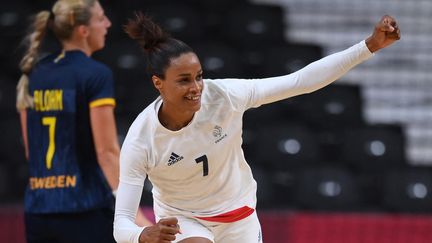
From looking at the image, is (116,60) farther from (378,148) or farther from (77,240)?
(77,240)

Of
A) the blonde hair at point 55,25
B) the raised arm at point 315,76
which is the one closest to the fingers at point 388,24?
the raised arm at point 315,76

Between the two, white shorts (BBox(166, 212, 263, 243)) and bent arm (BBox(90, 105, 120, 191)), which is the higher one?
bent arm (BBox(90, 105, 120, 191))

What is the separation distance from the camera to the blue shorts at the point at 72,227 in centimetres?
453

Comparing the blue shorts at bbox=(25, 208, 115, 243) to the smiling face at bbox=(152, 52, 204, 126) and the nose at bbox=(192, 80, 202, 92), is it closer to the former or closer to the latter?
the smiling face at bbox=(152, 52, 204, 126)

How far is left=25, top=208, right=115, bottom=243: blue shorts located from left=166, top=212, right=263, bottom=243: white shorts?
623mm

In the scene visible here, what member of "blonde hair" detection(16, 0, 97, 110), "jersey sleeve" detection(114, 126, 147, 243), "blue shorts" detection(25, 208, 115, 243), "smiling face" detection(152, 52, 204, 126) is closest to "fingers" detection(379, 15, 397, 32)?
"smiling face" detection(152, 52, 204, 126)

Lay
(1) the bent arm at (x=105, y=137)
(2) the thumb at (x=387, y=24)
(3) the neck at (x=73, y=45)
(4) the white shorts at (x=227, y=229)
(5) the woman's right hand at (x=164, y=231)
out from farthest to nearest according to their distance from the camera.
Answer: (3) the neck at (x=73, y=45), (1) the bent arm at (x=105, y=137), (4) the white shorts at (x=227, y=229), (2) the thumb at (x=387, y=24), (5) the woman's right hand at (x=164, y=231)

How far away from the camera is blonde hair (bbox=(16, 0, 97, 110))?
4609 mm

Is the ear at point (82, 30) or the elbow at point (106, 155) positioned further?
the ear at point (82, 30)

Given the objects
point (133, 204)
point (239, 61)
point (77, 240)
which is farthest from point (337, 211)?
point (133, 204)

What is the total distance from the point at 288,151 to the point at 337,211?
2.36 ft

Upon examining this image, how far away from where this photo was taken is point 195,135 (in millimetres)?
3951

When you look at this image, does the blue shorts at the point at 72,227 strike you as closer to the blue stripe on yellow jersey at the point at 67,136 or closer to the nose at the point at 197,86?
the blue stripe on yellow jersey at the point at 67,136

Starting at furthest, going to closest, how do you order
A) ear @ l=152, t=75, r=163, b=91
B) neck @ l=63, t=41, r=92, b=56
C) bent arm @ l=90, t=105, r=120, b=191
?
neck @ l=63, t=41, r=92, b=56 < bent arm @ l=90, t=105, r=120, b=191 < ear @ l=152, t=75, r=163, b=91
